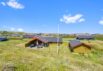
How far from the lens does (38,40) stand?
58844 millimetres

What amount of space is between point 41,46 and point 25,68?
33728mm

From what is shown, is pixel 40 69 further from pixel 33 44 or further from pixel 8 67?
pixel 33 44

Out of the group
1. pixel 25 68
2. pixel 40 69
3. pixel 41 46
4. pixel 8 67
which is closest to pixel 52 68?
pixel 40 69

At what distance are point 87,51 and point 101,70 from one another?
78.5ft

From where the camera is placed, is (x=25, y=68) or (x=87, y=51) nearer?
(x=25, y=68)

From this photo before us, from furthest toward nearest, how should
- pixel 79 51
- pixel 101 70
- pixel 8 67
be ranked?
pixel 79 51
pixel 101 70
pixel 8 67

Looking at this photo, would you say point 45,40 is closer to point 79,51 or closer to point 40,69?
point 79,51

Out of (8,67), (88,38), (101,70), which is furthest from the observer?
(88,38)

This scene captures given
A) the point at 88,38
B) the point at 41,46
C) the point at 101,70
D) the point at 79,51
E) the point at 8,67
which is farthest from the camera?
the point at 88,38

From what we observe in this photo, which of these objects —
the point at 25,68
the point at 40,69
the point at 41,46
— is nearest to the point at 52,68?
the point at 40,69

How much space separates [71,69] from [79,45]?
2571cm

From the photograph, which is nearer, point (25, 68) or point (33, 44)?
point (25, 68)

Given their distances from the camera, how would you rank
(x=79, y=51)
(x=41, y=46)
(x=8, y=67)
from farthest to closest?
(x=41, y=46) < (x=79, y=51) < (x=8, y=67)

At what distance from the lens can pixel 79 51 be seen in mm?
49156
